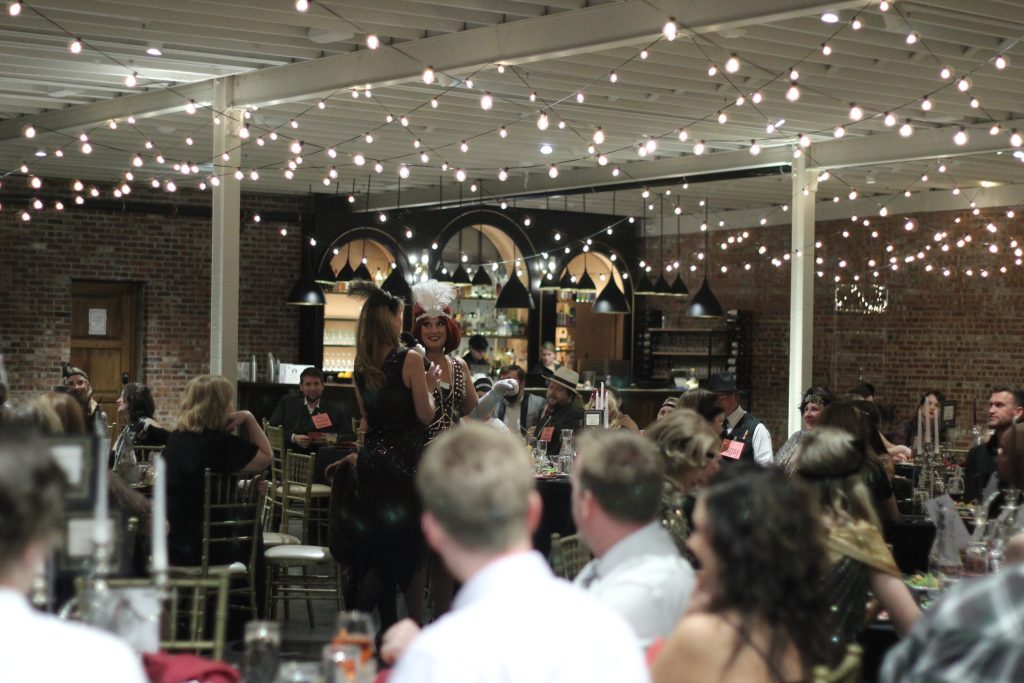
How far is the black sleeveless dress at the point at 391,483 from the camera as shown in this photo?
19.4 feet

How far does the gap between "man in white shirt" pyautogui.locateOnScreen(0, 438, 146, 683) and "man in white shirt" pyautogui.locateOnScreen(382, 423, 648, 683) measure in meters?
0.47

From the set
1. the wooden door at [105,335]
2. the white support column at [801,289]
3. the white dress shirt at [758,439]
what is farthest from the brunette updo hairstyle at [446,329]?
the wooden door at [105,335]

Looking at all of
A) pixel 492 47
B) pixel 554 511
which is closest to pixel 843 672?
pixel 554 511

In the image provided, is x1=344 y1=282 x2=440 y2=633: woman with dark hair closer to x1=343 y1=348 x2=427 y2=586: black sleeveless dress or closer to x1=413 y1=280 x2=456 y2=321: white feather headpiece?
x1=343 y1=348 x2=427 y2=586: black sleeveless dress

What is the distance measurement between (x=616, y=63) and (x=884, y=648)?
6606mm

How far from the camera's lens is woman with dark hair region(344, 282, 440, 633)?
19.4 ft

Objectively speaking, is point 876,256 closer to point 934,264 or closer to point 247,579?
point 934,264

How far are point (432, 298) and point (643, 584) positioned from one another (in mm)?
3532

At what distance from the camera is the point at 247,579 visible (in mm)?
6605

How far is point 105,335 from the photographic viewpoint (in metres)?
16.4

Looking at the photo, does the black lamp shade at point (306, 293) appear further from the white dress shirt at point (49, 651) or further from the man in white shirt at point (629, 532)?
the white dress shirt at point (49, 651)

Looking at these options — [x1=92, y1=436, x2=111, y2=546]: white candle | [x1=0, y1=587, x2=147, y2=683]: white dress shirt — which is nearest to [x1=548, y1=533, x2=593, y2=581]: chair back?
[x1=92, y1=436, x2=111, y2=546]: white candle

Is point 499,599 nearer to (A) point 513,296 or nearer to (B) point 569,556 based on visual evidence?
(B) point 569,556

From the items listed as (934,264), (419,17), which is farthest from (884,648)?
(934,264)
